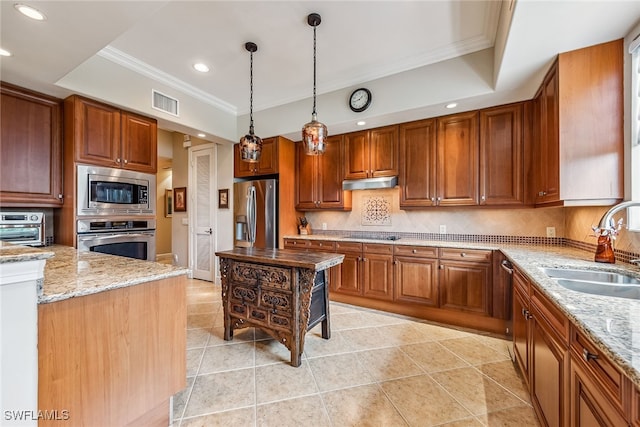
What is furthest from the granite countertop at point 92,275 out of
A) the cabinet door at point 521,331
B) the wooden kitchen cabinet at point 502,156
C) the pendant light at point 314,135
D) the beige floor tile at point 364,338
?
the wooden kitchen cabinet at point 502,156

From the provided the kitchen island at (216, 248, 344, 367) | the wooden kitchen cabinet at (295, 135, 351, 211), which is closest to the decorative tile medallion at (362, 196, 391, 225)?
the wooden kitchen cabinet at (295, 135, 351, 211)

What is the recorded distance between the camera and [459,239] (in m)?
3.33

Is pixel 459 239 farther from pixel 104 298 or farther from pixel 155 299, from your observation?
pixel 104 298

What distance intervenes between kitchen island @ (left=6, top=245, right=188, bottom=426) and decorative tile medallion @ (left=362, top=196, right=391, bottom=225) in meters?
2.84

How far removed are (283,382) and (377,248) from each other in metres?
1.88

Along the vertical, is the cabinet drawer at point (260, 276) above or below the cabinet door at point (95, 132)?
below

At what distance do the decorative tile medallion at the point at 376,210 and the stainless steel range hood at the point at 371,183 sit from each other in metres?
0.40

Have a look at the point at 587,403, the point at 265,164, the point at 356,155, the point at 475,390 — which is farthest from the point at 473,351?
the point at 265,164

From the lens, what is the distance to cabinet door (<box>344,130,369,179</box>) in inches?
143

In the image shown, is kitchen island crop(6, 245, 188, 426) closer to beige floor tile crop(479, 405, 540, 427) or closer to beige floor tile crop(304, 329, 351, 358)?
beige floor tile crop(304, 329, 351, 358)

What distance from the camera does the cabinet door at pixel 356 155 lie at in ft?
11.9

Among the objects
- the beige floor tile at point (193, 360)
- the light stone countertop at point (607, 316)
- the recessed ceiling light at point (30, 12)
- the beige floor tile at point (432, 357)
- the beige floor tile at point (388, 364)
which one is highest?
the recessed ceiling light at point (30, 12)

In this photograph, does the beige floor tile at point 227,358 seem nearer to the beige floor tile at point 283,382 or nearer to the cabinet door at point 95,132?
the beige floor tile at point 283,382

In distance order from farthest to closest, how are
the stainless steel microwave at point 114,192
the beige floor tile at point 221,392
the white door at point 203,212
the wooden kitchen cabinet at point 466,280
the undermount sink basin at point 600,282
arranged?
the white door at point 203,212 < the wooden kitchen cabinet at point 466,280 < the stainless steel microwave at point 114,192 < the beige floor tile at point 221,392 < the undermount sink basin at point 600,282
